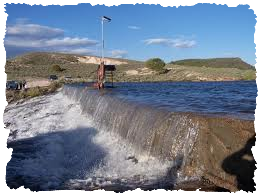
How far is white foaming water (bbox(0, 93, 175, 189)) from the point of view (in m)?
11.2

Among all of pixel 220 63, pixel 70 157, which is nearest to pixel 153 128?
pixel 70 157

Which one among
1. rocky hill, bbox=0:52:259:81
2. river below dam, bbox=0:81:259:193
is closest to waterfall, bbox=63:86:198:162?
river below dam, bbox=0:81:259:193

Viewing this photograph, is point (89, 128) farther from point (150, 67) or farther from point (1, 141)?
point (150, 67)

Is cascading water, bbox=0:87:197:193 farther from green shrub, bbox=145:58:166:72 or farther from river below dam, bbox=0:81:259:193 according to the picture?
green shrub, bbox=145:58:166:72

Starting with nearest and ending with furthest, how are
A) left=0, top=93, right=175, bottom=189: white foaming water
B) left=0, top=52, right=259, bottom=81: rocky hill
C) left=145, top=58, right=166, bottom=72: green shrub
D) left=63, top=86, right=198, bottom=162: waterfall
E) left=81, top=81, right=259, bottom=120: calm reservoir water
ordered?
left=63, top=86, right=198, bottom=162: waterfall < left=0, top=93, right=175, bottom=189: white foaming water < left=81, top=81, right=259, bottom=120: calm reservoir water < left=0, top=52, right=259, bottom=81: rocky hill < left=145, top=58, right=166, bottom=72: green shrub

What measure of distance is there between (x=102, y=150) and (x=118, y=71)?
89.6 m

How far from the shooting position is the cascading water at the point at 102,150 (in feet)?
35.4

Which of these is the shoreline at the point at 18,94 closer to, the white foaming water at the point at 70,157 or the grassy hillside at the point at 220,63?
the white foaming water at the point at 70,157

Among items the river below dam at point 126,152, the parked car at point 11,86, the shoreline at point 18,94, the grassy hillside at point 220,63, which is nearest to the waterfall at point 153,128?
the river below dam at point 126,152

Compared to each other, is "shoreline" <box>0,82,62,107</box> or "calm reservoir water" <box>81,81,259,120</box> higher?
"calm reservoir water" <box>81,81,259,120</box>

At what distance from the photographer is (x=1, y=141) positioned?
703 inches

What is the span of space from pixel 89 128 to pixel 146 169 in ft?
27.5

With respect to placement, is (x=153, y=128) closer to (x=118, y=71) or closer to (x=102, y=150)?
(x=102, y=150)

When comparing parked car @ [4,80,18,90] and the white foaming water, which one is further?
parked car @ [4,80,18,90]
